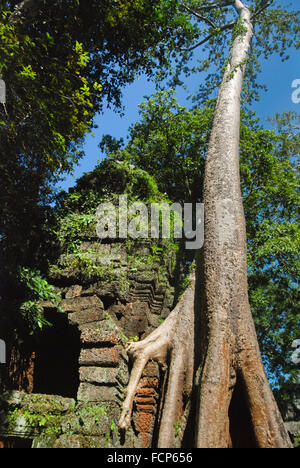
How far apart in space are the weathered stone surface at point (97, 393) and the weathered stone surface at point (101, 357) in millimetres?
202

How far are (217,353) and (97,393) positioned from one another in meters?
1.24

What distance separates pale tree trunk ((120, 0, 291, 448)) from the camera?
7.52 feet

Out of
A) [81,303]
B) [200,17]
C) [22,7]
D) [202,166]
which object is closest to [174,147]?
[202,166]

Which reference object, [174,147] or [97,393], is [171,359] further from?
[174,147]

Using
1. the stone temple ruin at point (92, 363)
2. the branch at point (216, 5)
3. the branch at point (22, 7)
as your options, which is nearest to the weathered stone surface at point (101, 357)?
the stone temple ruin at point (92, 363)

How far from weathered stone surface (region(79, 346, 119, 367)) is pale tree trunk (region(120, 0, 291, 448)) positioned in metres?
0.26

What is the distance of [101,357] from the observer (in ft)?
10.2

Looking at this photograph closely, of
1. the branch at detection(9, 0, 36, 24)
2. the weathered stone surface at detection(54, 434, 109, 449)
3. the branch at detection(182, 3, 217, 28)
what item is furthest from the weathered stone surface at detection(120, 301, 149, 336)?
the branch at detection(182, 3, 217, 28)

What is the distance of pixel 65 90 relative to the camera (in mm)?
3994

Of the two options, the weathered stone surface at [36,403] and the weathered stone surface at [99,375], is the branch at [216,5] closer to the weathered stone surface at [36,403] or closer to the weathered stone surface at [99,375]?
the weathered stone surface at [99,375]

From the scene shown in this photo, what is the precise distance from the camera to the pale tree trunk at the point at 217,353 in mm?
2291
